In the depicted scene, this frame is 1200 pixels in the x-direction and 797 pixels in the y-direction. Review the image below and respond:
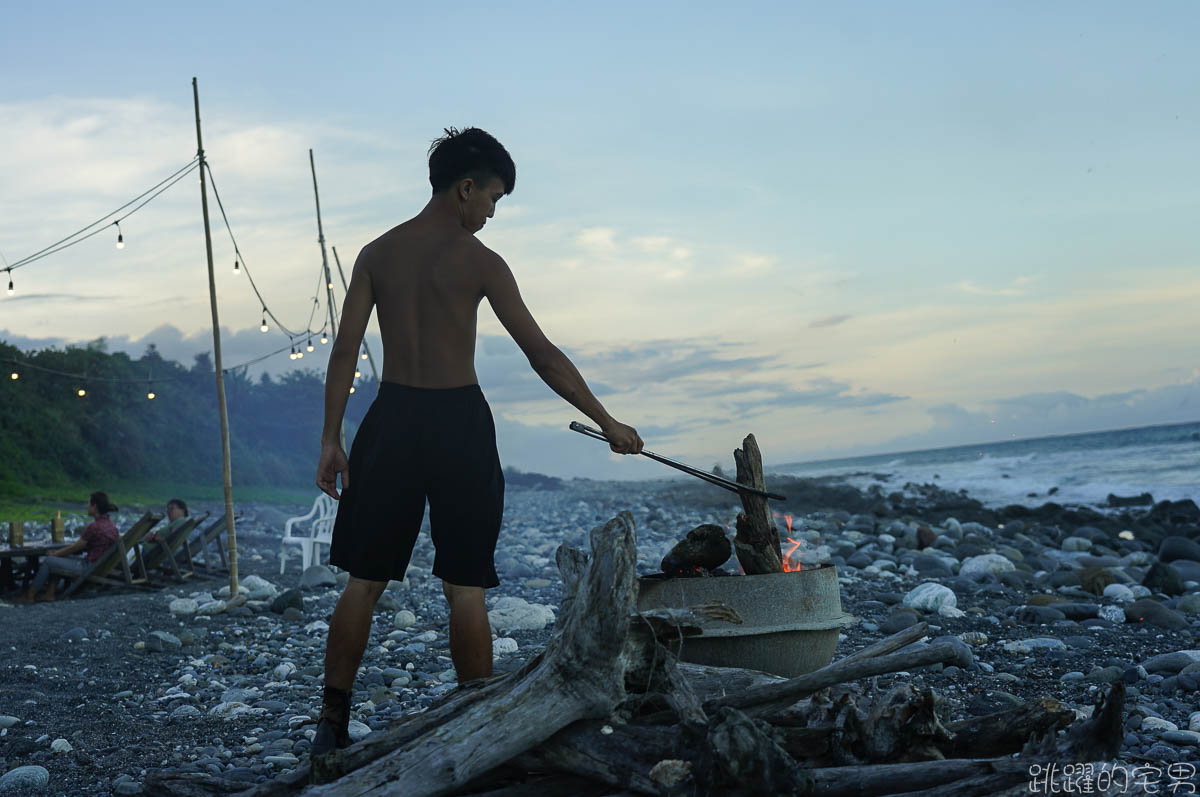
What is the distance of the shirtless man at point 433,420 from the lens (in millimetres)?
3777

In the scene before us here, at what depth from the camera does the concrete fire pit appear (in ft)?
11.8

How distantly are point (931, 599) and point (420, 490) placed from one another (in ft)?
18.5

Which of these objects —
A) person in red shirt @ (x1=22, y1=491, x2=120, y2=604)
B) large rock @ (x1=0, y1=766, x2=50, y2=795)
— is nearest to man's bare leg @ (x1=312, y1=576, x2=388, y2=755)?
large rock @ (x1=0, y1=766, x2=50, y2=795)

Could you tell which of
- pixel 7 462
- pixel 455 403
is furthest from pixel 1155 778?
pixel 7 462

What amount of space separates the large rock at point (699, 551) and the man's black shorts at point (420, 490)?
2.38ft

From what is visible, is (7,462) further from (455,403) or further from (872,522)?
(455,403)

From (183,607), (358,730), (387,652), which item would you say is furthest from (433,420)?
(183,607)

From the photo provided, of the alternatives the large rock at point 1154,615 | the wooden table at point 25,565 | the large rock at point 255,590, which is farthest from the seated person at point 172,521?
the large rock at point 1154,615

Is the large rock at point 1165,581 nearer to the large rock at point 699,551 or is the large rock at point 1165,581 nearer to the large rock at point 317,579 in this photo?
the large rock at point 699,551

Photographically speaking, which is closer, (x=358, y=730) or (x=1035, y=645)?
(x=358, y=730)

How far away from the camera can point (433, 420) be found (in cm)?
380

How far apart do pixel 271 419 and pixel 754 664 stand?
49.4 metres

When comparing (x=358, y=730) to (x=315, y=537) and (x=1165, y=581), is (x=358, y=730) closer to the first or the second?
(x=315, y=537)

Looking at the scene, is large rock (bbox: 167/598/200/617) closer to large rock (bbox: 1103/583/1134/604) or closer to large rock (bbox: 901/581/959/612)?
large rock (bbox: 901/581/959/612)
